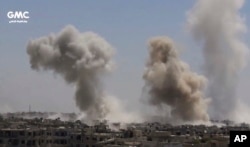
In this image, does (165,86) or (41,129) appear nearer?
(41,129)

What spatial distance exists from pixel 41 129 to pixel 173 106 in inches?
522

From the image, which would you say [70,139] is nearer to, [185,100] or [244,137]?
[185,100]

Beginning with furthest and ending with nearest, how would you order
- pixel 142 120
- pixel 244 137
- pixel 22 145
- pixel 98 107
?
1. pixel 142 120
2. pixel 98 107
3. pixel 22 145
4. pixel 244 137

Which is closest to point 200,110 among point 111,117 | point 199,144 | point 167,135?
point 111,117

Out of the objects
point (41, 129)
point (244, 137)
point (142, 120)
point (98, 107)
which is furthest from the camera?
point (142, 120)

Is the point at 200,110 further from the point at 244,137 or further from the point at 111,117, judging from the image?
the point at 244,137

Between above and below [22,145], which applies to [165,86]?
above

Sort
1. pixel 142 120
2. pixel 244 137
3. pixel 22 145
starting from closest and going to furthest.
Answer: pixel 244 137, pixel 22 145, pixel 142 120

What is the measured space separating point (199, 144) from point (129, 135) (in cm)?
532

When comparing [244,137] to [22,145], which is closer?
[244,137]

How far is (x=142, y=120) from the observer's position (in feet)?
172

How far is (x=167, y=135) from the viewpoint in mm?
33156

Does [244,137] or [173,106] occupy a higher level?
[173,106]

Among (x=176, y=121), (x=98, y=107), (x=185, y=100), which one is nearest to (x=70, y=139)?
(x=98, y=107)
